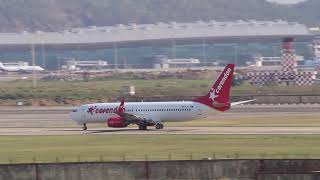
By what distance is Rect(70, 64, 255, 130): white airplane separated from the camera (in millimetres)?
106312

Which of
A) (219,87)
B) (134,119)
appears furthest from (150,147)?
(134,119)

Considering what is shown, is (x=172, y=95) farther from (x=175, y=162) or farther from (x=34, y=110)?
(x=175, y=162)

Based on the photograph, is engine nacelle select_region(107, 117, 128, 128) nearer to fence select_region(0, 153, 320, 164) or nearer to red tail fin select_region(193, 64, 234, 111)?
red tail fin select_region(193, 64, 234, 111)

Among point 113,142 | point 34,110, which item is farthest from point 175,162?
point 34,110

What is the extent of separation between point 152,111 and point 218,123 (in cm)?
991

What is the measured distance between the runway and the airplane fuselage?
1.27 meters

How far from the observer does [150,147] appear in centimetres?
8581

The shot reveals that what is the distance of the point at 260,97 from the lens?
158 meters

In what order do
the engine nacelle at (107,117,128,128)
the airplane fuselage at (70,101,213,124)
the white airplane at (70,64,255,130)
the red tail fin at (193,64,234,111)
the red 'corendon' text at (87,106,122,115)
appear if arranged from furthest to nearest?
the red 'corendon' text at (87,106,122,115) < the engine nacelle at (107,117,128,128) < the airplane fuselage at (70,101,213,124) < the white airplane at (70,64,255,130) < the red tail fin at (193,64,234,111)

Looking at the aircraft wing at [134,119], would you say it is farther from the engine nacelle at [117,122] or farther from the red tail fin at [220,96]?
the red tail fin at [220,96]

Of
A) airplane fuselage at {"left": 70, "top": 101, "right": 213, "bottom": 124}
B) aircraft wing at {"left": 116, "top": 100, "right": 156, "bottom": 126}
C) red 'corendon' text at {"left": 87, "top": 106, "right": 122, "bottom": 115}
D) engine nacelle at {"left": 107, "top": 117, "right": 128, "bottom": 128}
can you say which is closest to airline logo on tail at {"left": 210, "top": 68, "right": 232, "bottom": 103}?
airplane fuselage at {"left": 70, "top": 101, "right": 213, "bottom": 124}

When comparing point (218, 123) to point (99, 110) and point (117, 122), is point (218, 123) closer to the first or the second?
point (117, 122)

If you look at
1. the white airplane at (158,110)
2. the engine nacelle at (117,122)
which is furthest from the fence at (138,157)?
the engine nacelle at (117,122)

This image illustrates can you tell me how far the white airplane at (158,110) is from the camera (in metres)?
106
